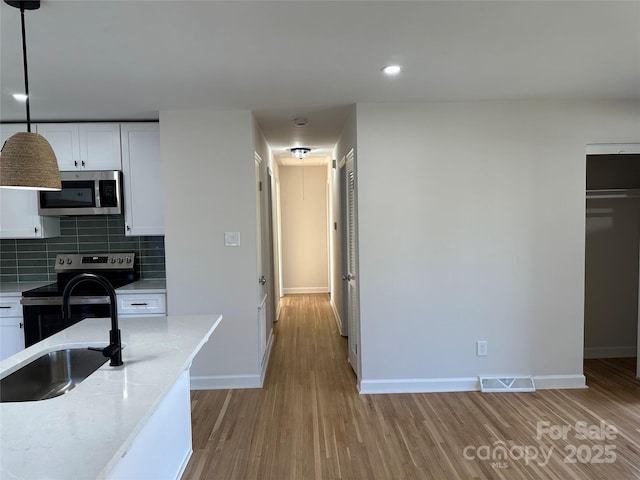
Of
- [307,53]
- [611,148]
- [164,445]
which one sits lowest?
[164,445]

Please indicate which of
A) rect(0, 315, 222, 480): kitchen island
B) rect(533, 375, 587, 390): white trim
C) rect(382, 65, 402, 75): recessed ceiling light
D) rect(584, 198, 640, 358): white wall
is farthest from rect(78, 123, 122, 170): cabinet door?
rect(584, 198, 640, 358): white wall

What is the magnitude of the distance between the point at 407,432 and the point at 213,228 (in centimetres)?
218

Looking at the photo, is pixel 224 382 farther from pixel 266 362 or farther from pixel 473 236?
pixel 473 236

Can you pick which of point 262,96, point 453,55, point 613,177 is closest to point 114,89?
point 262,96

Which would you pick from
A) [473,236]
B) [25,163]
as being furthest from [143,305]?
[473,236]

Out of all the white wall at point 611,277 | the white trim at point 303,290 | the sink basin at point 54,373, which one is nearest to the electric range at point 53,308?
the sink basin at point 54,373

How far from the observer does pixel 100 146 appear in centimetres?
355

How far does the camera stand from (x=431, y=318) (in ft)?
10.7

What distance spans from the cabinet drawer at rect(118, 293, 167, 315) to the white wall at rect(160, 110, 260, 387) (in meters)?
0.11

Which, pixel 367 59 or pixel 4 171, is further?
pixel 367 59

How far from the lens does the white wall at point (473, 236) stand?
3203mm

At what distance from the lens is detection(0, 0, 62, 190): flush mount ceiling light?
60.1 inches

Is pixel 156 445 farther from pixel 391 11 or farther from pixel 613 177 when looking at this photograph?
pixel 613 177

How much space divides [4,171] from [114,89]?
1430 mm
